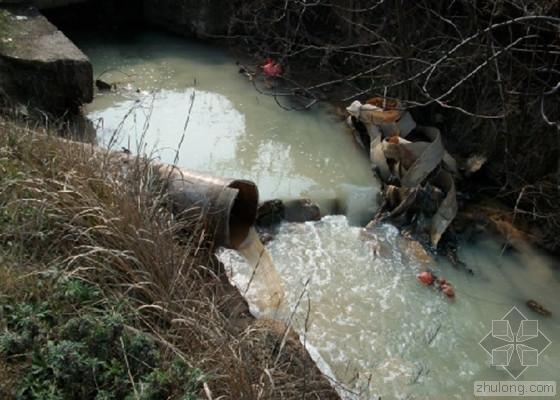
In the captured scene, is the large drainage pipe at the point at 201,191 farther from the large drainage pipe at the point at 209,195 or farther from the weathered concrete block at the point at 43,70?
the weathered concrete block at the point at 43,70

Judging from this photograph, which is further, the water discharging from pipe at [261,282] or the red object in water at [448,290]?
the red object in water at [448,290]

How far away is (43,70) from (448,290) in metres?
3.87

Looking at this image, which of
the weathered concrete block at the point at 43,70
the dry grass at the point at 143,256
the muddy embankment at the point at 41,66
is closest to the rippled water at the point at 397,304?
the dry grass at the point at 143,256

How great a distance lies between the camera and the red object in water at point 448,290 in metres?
4.76

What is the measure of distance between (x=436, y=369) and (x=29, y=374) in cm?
256

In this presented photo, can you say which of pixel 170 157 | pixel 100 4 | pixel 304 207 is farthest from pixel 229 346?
pixel 100 4

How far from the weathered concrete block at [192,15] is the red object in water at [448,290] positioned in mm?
4385

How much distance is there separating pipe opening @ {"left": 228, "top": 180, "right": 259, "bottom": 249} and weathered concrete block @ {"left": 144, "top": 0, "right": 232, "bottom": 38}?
13.0 feet

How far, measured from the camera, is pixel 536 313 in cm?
471

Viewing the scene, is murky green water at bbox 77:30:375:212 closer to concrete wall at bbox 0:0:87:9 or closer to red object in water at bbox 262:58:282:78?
red object in water at bbox 262:58:282:78

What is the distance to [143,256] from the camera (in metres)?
3.25

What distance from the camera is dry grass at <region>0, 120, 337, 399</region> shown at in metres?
2.84

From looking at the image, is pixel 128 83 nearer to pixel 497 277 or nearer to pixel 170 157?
pixel 170 157

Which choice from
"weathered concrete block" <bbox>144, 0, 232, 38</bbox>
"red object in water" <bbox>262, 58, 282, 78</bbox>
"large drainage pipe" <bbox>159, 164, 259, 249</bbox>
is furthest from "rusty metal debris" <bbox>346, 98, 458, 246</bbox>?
"weathered concrete block" <bbox>144, 0, 232, 38</bbox>
